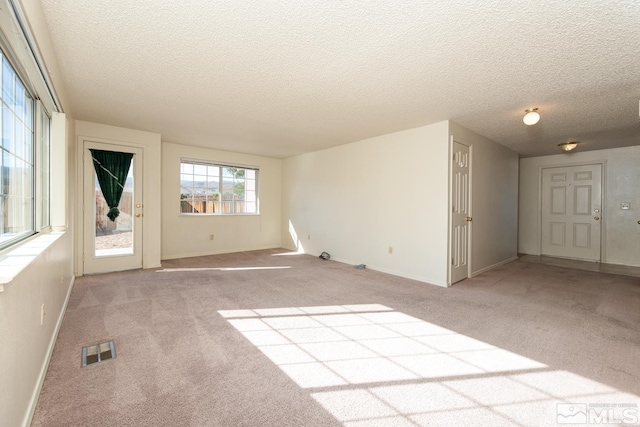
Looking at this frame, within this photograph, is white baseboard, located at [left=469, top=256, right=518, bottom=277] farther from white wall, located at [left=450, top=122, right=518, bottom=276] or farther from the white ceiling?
the white ceiling

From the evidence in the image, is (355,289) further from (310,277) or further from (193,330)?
(193,330)

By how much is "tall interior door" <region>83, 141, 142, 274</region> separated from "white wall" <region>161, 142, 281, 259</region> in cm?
79

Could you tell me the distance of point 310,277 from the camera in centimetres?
439

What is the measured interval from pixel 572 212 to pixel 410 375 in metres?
6.52

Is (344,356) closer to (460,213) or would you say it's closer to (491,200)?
(460,213)

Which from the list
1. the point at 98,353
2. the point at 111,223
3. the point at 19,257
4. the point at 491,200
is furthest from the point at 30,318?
the point at 491,200

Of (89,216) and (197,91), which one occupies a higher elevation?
(197,91)

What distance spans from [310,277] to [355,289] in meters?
0.85

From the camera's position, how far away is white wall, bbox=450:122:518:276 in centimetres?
459

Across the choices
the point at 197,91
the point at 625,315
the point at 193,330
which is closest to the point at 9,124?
the point at 197,91

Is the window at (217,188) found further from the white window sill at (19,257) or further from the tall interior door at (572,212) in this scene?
the tall interior door at (572,212)

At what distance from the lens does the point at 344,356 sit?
2098mm

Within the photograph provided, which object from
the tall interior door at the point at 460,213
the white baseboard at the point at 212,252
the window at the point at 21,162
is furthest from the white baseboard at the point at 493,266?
the window at the point at 21,162

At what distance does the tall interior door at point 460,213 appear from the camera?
13.6 ft
